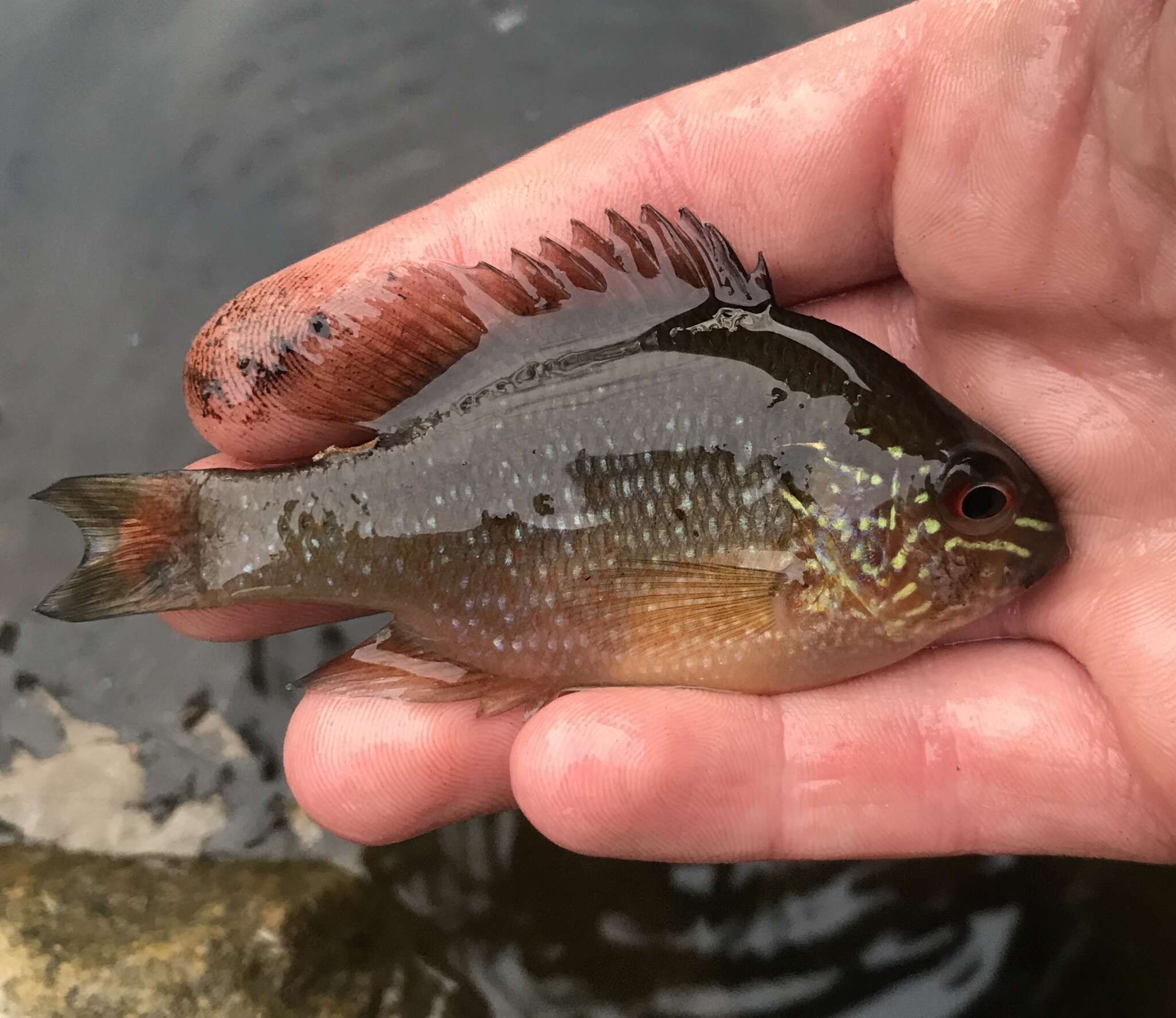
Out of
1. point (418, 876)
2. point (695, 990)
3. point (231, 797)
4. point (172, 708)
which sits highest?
point (172, 708)

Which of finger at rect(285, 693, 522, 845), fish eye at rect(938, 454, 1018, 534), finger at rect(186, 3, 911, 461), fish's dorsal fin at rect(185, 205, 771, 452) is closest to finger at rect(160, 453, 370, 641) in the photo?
finger at rect(186, 3, 911, 461)

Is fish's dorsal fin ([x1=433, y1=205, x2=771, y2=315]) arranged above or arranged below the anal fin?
above

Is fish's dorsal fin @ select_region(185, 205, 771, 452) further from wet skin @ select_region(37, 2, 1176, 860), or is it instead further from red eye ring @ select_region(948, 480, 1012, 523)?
red eye ring @ select_region(948, 480, 1012, 523)

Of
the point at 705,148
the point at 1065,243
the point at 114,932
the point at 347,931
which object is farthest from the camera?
the point at 347,931

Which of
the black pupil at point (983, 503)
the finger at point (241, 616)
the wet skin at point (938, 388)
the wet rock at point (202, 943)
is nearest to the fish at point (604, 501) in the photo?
the black pupil at point (983, 503)

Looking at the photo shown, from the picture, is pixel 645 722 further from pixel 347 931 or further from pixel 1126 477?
pixel 347 931

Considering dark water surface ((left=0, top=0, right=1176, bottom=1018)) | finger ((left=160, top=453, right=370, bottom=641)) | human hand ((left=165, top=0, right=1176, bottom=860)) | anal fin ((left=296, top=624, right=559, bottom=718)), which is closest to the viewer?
human hand ((left=165, top=0, right=1176, bottom=860))

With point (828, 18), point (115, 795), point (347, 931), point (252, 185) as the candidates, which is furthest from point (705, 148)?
point (115, 795)
